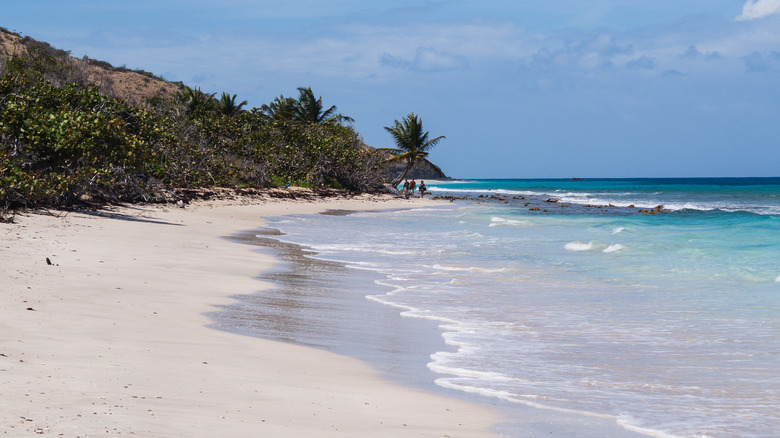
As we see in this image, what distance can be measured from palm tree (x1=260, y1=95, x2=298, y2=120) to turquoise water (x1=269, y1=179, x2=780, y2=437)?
41071 mm

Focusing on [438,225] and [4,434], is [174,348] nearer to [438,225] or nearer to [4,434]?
[4,434]

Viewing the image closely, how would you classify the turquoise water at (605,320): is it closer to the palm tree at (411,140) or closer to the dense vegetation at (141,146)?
the dense vegetation at (141,146)

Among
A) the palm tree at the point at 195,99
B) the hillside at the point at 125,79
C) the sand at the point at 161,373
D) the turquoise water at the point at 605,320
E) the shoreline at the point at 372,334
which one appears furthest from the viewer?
the hillside at the point at 125,79

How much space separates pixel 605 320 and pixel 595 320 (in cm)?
14

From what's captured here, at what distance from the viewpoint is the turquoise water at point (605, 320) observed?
5301 millimetres

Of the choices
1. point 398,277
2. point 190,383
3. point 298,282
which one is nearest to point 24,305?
point 190,383

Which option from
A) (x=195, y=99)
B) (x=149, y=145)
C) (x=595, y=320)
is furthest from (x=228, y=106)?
(x=595, y=320)

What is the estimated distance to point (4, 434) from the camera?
Answer: 3.10 metres

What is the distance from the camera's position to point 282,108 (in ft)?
197

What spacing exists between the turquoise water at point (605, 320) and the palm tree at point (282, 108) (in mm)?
41071

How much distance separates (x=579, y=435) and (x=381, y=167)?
161 ft

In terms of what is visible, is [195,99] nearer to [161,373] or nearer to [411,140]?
[411,140]

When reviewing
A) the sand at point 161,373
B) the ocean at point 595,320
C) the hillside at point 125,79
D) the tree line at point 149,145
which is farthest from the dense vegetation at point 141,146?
the hillside at point 125,79

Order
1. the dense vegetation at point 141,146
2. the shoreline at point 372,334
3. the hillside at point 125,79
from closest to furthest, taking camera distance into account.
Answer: the shoreline at point 372,334
the dense vegetation at point 141,146
the hillside at point 125,79
